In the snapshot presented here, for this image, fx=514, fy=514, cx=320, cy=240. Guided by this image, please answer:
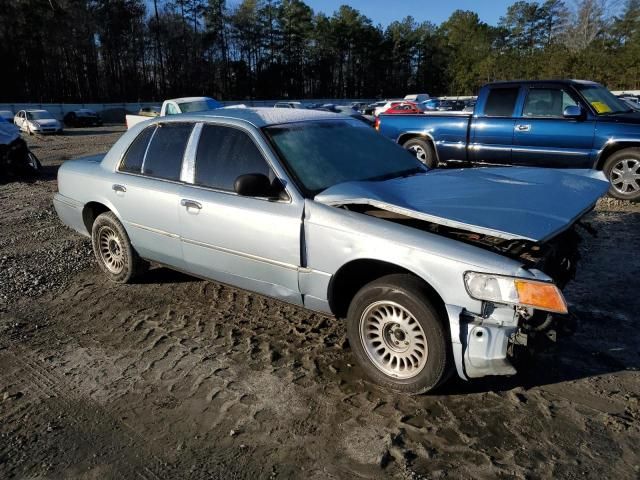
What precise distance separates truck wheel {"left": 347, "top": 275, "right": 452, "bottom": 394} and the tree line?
4538 cm

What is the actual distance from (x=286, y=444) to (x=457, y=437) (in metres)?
0.91

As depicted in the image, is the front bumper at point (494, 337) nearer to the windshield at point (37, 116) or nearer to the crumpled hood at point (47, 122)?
the crumpled hood at point (47, 122)

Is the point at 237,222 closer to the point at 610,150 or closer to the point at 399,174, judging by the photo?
the point at 399,174

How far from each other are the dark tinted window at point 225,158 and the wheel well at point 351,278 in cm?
88

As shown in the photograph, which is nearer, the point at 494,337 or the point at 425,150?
the point at 494,337

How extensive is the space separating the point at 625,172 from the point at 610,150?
0.39 meters

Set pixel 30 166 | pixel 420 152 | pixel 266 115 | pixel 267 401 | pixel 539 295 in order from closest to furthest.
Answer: pixel 539 295, pixel 267 401, pixel 266 115, pixel 420 152, pixel 30 166

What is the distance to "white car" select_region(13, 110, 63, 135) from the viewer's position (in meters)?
27.0

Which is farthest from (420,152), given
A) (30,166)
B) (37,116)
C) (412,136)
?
(37,116)

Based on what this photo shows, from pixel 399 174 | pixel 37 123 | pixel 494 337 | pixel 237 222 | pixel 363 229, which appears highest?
pixel 399 174

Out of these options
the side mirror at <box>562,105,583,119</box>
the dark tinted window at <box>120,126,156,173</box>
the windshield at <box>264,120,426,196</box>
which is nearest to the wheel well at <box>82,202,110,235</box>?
the dark tinted window at <box>120,126,156,173</box>

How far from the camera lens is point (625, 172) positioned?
7.60 metres

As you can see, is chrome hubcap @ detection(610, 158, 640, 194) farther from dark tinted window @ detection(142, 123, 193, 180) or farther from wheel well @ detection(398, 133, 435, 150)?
dark tinted window @ detection(142, 123, 193, 180)

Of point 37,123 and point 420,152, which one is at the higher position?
point 420,152
